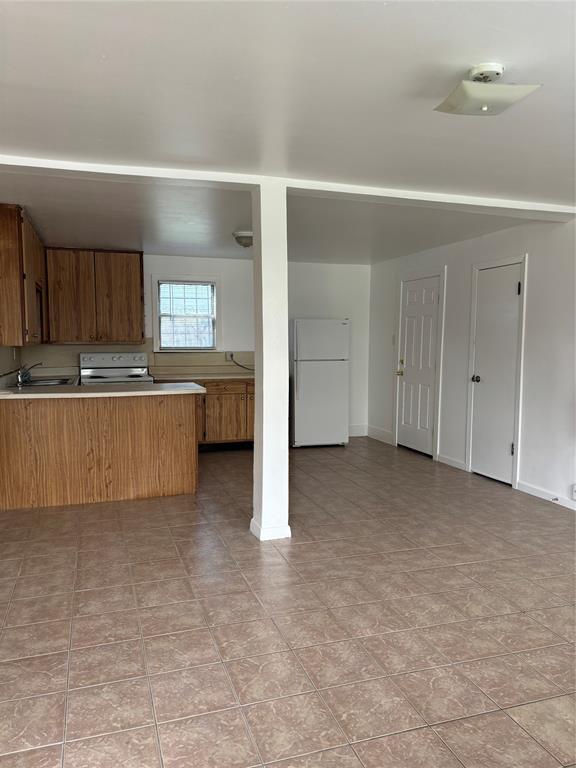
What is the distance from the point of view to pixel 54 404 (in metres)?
4.17

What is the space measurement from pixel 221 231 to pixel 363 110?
278 centimetres

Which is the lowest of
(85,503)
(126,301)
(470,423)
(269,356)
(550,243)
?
(85,503)

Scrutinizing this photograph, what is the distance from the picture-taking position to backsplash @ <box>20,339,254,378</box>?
239 inches

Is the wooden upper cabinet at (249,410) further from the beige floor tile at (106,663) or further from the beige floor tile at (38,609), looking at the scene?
the beige floor tile at (106,663)

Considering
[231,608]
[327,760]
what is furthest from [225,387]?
[327,760]

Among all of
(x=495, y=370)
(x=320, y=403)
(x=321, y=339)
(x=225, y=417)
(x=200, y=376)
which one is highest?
(x=321, y=339)

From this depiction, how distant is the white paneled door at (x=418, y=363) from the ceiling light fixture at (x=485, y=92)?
3797mm

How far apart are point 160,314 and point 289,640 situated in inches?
191

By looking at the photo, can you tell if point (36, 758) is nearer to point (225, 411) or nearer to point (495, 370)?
point (495, 370)

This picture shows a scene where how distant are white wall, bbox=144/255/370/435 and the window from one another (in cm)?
12

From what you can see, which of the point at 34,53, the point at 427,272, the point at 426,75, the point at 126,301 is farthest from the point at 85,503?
the point at 427,272

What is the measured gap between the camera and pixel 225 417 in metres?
6.25

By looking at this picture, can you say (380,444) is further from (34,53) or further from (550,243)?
(34,53)

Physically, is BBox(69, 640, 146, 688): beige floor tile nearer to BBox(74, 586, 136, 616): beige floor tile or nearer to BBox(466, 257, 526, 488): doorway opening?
BBox(74, 586, 136, 616): beige floor tile
